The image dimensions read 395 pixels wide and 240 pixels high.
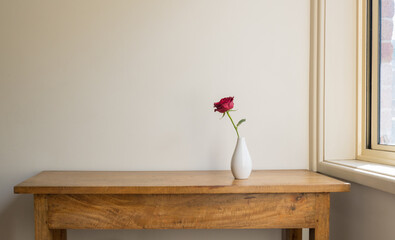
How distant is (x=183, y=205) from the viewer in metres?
1.34

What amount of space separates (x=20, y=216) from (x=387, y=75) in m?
1.97

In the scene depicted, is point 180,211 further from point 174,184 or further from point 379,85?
point 379,85

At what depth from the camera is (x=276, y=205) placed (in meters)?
1.35

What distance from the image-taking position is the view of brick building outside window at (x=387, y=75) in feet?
4.93

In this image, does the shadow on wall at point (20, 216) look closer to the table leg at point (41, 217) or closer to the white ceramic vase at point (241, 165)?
the table leg at point (41, 217)

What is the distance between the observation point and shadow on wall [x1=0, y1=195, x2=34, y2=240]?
5.75 feet

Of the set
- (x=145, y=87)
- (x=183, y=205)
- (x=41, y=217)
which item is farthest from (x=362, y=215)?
(x=41, y=217)

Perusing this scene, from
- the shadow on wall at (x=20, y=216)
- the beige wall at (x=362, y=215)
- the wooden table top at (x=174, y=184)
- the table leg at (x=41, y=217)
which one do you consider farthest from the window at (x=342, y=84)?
the shadow on wall at (x=20, y=216)

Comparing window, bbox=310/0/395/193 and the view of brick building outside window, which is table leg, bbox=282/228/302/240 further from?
the view of brick building outside window

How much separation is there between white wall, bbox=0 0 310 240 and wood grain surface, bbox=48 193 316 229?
1.44 feet

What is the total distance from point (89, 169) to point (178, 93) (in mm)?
621

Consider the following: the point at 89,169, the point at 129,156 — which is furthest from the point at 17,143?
the point at 129,156

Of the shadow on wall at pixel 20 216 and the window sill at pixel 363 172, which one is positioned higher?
the window sill at pixel 363 172

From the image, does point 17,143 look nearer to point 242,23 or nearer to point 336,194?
point 242,23
